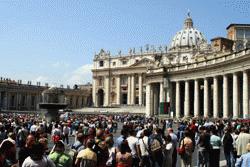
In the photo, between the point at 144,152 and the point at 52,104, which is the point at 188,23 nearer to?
the point at 52,104

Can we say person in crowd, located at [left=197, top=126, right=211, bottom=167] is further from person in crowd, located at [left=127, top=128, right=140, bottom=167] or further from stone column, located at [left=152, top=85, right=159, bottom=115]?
stone column, located at [left=152, top=85, right=159, bottom=115]

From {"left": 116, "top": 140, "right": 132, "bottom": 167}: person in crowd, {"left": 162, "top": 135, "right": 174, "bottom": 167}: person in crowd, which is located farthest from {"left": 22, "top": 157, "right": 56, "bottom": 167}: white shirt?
{"left": 162, "top": 135, "right": 174, "bottom": 167}: person in crowd

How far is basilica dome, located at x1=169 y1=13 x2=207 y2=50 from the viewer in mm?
155350

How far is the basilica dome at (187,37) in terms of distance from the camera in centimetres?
15535

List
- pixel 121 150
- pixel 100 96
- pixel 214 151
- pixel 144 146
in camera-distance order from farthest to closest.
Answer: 1. pixel 100 96
2. pixel 214 151
3. pixel 144 146
4. pixel 121 150

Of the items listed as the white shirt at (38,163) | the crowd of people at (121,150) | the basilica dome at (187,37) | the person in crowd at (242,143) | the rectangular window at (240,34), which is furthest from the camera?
the basilica dome at (187,37)

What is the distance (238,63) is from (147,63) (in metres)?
85.0

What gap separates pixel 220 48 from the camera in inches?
3231

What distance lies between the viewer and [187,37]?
158m

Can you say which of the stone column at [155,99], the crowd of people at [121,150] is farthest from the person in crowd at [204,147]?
the stone column at [155,99]

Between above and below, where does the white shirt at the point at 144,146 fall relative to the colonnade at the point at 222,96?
below

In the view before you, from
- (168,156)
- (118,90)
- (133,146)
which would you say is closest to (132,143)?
(133,146)

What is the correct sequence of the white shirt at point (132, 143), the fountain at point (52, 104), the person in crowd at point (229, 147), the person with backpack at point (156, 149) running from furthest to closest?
the fountain at point (52, 104), the person in crowd at point (229, 147), the person with backpack at point (156, 149), the white shirt at point (132, 143)

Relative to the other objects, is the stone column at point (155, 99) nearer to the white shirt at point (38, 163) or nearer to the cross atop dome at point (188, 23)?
the white shirt at point (38, 163)
